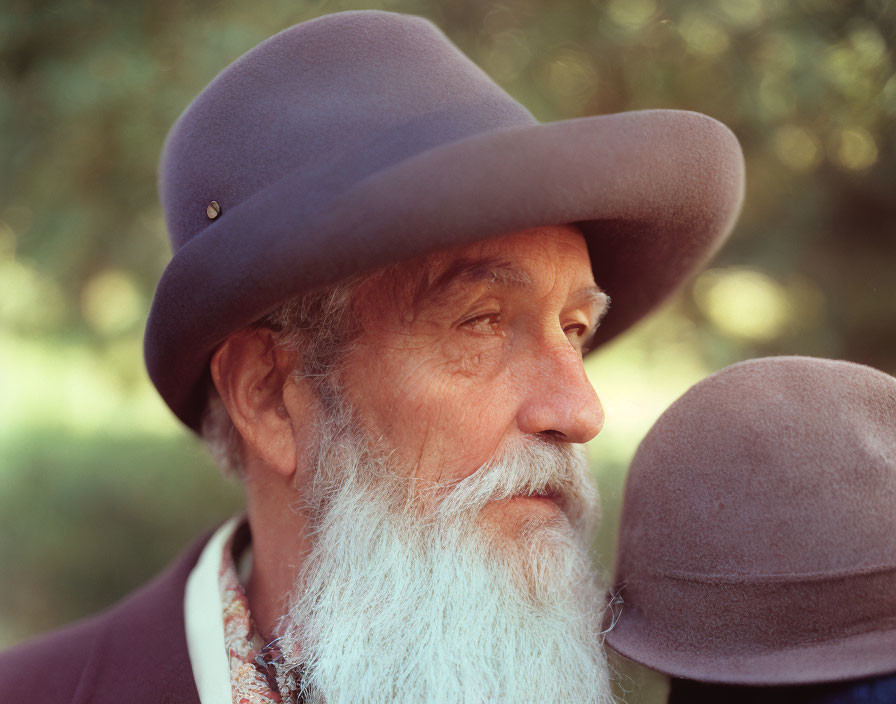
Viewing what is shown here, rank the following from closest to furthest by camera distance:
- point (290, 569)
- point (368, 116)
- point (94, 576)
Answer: point (368, 116) → point (290, 569) → point (94, 576)

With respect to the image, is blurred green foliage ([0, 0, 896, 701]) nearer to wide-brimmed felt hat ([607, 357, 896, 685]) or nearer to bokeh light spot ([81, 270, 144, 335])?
bokeh light spot ([81, 270, 144, 335])

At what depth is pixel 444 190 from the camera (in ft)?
5.07

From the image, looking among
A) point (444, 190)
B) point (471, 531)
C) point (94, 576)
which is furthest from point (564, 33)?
point (94, 576)

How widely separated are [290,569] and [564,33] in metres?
2.24

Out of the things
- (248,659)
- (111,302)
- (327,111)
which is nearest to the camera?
(327,111)

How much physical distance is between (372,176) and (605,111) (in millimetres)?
1964

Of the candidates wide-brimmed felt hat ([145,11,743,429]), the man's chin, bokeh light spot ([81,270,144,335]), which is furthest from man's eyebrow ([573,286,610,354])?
bokeh light spot ([81,270,144,335])

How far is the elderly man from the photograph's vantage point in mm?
1786

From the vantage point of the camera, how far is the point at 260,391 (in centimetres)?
212

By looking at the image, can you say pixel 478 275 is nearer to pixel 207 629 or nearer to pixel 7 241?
pixel 207 629

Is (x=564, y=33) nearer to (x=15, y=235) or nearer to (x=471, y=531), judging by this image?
(x=471, y=531)

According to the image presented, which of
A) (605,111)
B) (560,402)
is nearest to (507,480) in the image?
(560,402)

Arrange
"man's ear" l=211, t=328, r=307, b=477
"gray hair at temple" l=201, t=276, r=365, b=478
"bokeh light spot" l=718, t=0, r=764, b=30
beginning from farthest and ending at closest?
"bokeh light spot" l=718, t=0, r=764, b=30 → "man's ear" l=211, t=328, r=307, b=477 → "gray hair at temple" l=201, t=276, r=365, b=478

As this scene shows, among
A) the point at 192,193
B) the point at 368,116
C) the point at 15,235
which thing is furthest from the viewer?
the point at 15,235
